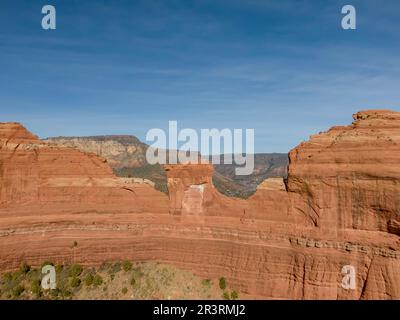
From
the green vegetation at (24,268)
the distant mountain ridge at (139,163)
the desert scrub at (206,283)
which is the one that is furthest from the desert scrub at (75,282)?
the distant mountain ridge at (139,163)

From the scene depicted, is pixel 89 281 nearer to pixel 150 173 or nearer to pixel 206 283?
pixel 206 283

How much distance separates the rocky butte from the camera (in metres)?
32.9

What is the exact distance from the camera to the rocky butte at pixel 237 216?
32.9 meters

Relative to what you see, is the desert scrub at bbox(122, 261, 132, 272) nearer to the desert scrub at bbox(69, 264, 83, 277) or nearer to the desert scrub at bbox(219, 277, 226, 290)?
the desert scrub at bbox(69, 264, 83, 277)

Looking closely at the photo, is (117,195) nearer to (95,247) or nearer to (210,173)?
(95,247)

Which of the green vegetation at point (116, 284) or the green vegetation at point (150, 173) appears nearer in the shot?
the green vegetation at point (116, 284)

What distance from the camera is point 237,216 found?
40094mm

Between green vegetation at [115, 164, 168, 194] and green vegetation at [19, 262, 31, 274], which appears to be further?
green vegetation at [115, 164, 168, 194]

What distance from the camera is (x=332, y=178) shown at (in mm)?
34844

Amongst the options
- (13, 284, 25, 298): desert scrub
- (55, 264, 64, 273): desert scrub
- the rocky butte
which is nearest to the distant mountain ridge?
the rocky butte

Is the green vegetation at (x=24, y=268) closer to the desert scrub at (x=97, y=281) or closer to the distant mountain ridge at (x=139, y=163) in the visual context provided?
the desert scrub at (x=97, y=281)

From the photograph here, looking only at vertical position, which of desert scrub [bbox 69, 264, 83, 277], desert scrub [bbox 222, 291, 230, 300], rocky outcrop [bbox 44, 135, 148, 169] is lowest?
desert scrub [bbox 222, 291, 230, 300]
